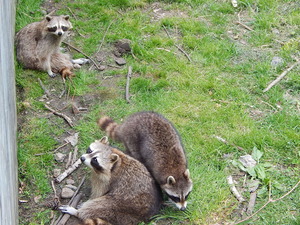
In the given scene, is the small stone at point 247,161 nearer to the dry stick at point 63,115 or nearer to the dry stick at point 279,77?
the dry stick at point 279,77

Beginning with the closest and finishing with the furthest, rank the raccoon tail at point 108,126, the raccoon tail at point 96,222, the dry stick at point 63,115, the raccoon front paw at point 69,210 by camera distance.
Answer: the raccoon tail at point 96,222 → the raccoon front paw at point 69,210 → the raccoon tail at point 108,126 → the dry stick at point 63,115

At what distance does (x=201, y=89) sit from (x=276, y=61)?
3.73 feet

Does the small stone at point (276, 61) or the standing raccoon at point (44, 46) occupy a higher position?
the standing raccoon at point (44, 46)

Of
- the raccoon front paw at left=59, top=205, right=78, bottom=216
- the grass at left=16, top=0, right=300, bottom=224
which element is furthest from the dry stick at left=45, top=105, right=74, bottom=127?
the raccoon front paw at left=59, top=205, right=78, bottom=216

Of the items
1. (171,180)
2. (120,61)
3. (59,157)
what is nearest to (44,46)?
(120,61)

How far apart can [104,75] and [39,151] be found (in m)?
1.46

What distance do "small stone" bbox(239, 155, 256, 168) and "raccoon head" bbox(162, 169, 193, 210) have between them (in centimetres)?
73

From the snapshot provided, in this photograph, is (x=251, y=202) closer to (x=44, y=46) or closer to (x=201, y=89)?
(x=201, y=89)

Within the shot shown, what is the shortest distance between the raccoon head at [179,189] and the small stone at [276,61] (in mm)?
2411

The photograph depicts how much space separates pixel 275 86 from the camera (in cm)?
540

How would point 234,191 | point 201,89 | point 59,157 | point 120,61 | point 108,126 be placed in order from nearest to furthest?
point 234,191
point 59,157
point 108,126
point 201,89
point 120,61

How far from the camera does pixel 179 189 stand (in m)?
3.91

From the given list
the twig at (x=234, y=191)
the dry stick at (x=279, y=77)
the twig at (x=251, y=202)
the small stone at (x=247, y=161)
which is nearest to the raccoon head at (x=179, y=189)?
the twig at (x=234, y=191)

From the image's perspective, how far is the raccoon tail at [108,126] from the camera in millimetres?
4557
